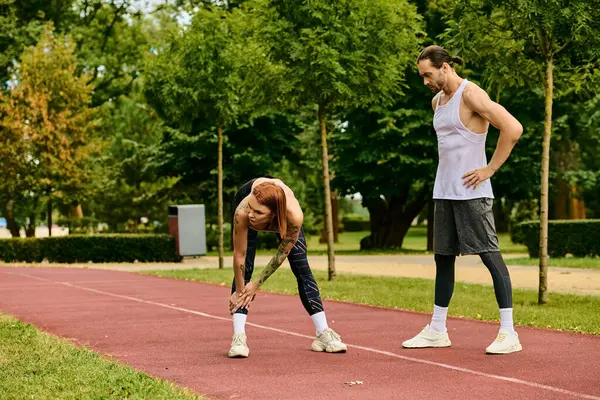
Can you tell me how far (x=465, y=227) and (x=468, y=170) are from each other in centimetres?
46

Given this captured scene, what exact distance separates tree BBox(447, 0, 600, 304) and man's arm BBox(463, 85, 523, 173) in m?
4.85

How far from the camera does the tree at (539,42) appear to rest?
12.3 metres

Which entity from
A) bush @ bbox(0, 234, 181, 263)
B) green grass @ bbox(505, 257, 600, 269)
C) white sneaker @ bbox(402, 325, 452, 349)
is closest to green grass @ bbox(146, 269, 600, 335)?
white sneaker @ bbox(402, 325, 452, 349)

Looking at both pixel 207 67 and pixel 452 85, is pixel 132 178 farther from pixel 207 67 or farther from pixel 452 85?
pixel 452 85

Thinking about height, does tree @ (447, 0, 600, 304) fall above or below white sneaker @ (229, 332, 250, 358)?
above

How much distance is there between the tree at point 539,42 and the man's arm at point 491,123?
191 inches

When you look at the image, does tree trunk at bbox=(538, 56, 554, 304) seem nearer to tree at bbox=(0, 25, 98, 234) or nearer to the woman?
the woman

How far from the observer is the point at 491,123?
25.5 ft

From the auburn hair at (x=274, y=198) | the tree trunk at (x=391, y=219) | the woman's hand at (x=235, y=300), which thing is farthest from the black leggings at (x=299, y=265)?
the tree trunk at (x=391, y=219)

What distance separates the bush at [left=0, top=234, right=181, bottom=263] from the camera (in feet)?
90.5

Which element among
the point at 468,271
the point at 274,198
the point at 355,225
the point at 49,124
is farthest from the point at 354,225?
the point at 274,198

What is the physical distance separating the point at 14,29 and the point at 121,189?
8846mm

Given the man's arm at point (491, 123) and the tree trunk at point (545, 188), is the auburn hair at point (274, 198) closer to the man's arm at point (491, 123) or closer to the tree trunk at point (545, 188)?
the man's arm at point (491, 123)

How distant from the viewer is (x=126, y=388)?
249 inches
